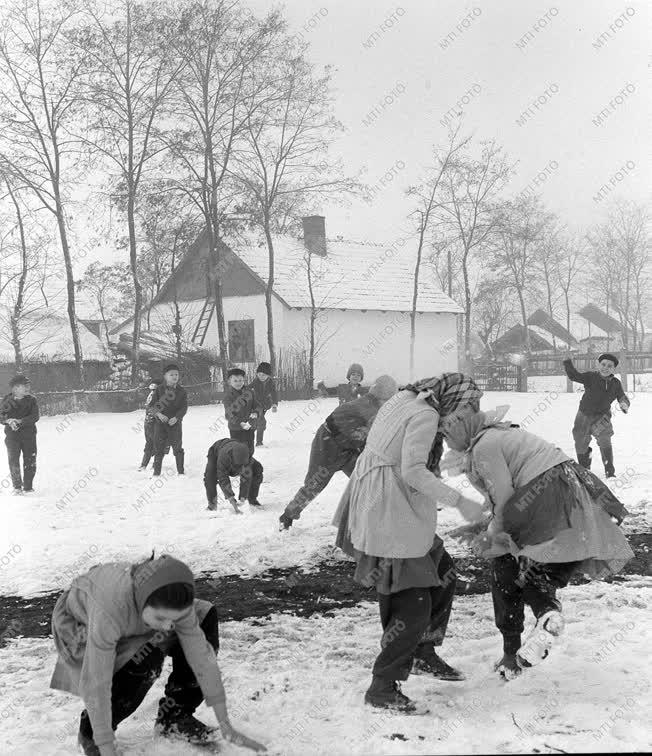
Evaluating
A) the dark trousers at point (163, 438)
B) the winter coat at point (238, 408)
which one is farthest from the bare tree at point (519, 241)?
the winter coat at point (238, 408)

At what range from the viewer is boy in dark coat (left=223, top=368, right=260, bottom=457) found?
9461 mm

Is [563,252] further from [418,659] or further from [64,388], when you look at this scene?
[418,659]

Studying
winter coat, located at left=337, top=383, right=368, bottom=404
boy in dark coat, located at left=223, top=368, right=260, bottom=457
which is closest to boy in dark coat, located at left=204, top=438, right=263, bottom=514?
boy in dark coat, located at left=223, top=368, right=260, bottom=457

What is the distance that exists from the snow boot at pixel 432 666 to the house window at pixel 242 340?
81.5 ft

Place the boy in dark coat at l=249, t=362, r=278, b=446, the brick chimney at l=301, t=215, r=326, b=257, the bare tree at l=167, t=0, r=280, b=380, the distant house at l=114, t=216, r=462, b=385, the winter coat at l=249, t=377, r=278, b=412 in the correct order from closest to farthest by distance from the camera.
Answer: the boy in dark coat at l=249, t=362, r=278, b=446 → the winter coat at l=249, t=377, r=278, b=412 → the bare tree at l=167, t=0, r=280, b=380 → the brick chimney at l=301, t=215, r=326, b=257 → the distant house at l=114, t=216, r=462, b=385

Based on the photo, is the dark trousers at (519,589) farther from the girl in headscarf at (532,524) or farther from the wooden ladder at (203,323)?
the wooden ladder at (203,323)

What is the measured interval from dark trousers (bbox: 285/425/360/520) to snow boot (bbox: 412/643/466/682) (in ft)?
10.7

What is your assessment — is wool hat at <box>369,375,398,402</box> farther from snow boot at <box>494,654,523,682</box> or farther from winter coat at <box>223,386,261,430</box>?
winter coat at <box>223,386,261,430</box>

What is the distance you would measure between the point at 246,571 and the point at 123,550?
134cm

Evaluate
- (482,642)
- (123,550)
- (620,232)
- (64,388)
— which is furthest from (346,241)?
(482,642)

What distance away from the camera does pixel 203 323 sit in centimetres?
2803

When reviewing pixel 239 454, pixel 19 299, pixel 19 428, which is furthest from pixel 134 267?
pixel 239 454

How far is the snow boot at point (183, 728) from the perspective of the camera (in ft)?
10.1

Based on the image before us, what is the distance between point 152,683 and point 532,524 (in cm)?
169
